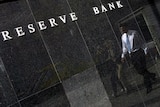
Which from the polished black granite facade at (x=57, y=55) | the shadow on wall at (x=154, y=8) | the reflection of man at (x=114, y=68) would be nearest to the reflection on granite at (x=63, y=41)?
the polished black granite facade at (x=57, y=55)

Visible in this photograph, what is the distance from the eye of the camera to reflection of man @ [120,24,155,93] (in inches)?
432

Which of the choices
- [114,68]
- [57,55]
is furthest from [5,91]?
[114,68]

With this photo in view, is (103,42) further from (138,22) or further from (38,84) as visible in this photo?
(38,84)

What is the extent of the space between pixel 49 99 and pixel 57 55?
3.82 feet

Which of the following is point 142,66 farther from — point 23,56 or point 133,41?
A: point 23,56

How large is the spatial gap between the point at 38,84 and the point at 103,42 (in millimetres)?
2318

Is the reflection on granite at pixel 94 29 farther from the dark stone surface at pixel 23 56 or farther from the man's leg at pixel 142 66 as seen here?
the dark stone surface at pixel 23 56

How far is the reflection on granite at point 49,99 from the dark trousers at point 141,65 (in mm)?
2467

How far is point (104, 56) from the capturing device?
34.5 feet

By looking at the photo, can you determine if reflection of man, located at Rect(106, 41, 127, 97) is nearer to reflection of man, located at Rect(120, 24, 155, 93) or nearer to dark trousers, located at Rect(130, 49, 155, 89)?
reflection of man, located at Rect(120, 24, 155, 93)

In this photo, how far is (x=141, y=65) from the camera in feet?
36.3

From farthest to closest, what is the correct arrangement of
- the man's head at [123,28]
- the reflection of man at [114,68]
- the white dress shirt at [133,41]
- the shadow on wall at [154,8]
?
1. the shadow on wall at [154,8]
2. the man's head at [123,28]
3. the white dress shirt at [133,41]
4. the reflection of man at [114,68]

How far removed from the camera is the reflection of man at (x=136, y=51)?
11.0 m

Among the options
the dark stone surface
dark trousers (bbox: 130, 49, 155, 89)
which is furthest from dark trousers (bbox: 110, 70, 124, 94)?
the dark stone surface
